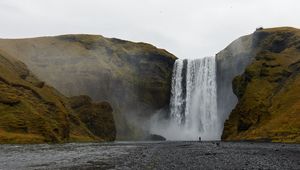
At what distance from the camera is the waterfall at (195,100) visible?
130 meters

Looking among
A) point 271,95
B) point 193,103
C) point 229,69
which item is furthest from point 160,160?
point 193,103

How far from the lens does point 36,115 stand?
81.6 metres

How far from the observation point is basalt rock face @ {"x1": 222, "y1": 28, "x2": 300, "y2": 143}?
248 feet

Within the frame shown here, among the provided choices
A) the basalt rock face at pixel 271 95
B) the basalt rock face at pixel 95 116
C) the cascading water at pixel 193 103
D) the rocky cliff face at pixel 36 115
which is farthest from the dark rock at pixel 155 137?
the basalt rock face at pixel 271 95

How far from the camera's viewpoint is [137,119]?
148375mm

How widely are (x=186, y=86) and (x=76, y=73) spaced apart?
4050 cm

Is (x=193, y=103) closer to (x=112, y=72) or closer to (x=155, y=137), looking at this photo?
(x=155, y=137)

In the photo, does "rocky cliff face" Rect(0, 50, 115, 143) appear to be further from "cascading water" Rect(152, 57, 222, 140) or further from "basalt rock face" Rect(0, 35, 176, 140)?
"cascading water" Rect(152, 57, 222, 140)

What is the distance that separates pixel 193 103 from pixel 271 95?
Answer: 45266 mm

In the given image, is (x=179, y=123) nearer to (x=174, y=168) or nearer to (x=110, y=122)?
(x=110, y=122)

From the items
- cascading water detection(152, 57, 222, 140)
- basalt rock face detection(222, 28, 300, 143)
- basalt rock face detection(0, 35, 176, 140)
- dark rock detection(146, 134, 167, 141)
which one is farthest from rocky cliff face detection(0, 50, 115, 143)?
basalt rock face detection(222, 28, 300, 143)

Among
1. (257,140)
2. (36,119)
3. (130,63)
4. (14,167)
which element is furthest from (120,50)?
(14,167)

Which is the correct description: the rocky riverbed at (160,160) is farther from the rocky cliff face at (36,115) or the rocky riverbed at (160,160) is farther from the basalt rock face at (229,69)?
the basalt rock face at (229,69)

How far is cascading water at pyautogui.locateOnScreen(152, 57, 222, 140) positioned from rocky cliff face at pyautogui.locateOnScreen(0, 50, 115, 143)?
101ft
